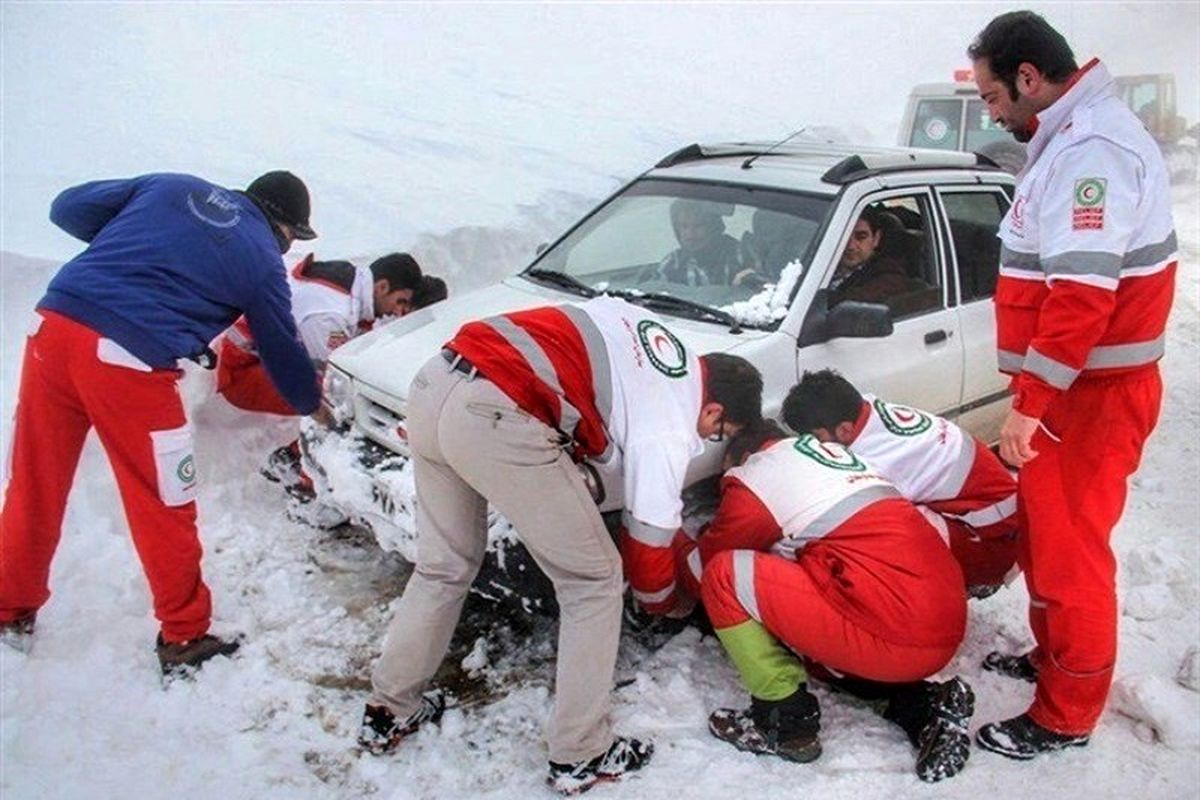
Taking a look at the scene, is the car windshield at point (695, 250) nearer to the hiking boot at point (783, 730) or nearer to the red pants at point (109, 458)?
the hiking boot at point (783, 730)

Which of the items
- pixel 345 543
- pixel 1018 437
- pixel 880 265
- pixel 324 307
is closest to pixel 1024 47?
pixel 1018 437

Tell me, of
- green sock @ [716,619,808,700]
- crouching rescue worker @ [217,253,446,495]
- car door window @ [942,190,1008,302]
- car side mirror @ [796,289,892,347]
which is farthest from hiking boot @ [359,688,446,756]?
car door window @ [942,190,1008,302]

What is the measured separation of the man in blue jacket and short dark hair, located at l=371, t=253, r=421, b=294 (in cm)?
102

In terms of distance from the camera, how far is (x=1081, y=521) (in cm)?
262

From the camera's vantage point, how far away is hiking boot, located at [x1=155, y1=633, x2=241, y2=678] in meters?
2.92

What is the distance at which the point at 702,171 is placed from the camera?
4.00 m

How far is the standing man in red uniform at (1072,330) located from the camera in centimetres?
237

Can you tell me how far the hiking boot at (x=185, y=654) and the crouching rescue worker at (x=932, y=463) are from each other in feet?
6.54

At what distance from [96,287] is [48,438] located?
1.63 feet

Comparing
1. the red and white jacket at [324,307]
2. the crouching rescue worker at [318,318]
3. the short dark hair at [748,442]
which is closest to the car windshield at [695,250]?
the short dark hair at [748,442]

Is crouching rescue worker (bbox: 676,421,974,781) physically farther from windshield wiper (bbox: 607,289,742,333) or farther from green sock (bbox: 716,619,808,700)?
windshield wiper (bbox: 607,289,742,333)

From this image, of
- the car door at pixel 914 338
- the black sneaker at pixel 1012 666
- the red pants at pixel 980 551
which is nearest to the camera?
the black sneaker at pixel 1012 666

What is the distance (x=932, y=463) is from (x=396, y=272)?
2342 mm

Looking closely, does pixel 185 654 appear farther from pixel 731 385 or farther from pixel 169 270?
pixel 731 385
